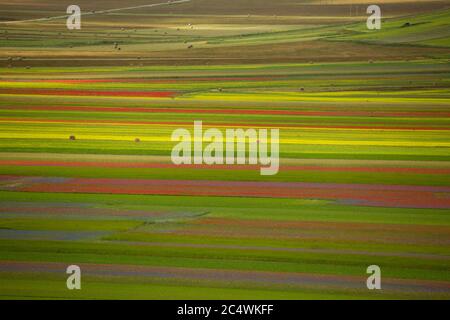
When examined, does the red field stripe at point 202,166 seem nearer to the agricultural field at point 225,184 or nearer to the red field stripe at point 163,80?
the agricultural field at point 225,184

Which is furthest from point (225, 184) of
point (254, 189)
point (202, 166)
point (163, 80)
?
point (163, 80)

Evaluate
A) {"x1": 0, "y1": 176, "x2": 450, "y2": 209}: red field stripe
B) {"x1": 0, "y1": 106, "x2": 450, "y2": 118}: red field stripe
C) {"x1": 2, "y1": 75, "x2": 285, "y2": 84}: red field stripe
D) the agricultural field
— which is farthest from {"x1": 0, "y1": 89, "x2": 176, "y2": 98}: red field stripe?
{"x1": 0, "y1": 176, "x2": 450, "y2": 209}: red field stripe

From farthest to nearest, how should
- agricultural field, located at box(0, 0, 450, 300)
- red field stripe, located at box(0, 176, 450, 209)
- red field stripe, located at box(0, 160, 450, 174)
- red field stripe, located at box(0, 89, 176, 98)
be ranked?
red field stripe, located at box(0, 89, 176, 98), red field stripe, located at box(0, 160, 450, 174), red field stripe, located at box(0, 176, 450, 209), agricultural field, located at box(0, 0, 450, 300)

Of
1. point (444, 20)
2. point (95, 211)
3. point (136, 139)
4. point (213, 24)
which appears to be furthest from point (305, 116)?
point (213, 24)

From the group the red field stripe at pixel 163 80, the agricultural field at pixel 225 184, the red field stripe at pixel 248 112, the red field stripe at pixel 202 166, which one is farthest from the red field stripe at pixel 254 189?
the red field stripe at pixel 163 80

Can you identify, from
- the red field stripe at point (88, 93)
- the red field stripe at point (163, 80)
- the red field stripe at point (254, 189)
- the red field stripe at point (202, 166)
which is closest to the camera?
the red field stripe at point (254, 189)

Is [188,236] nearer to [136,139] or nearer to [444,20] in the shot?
[136,139]

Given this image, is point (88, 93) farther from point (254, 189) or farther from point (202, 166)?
point (254, 189)

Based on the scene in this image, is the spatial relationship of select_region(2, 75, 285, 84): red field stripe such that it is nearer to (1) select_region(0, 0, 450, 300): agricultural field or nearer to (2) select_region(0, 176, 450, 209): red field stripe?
(1) select_region(0, 0, 450, 300): agricultural field
